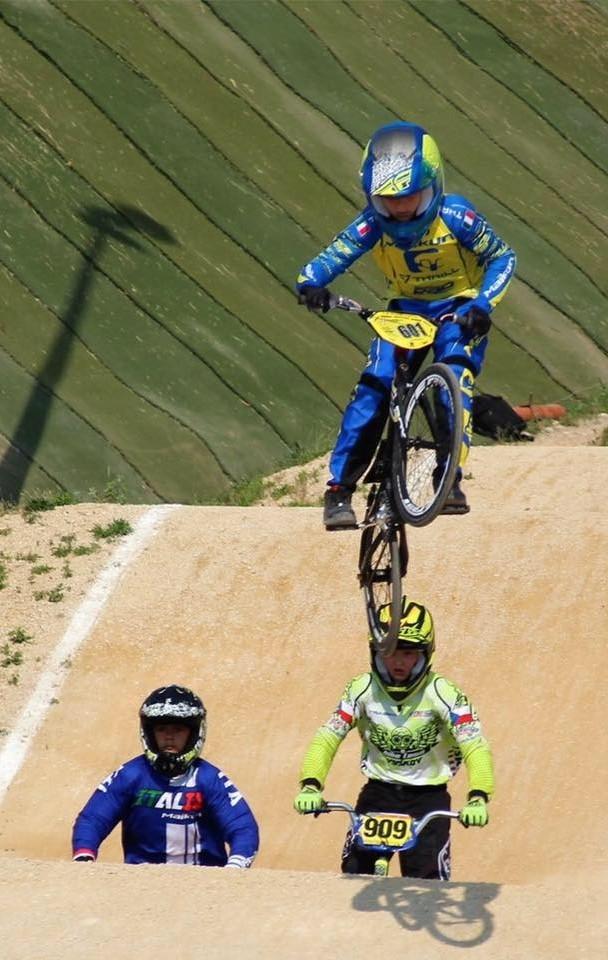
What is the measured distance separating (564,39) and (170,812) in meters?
20.4

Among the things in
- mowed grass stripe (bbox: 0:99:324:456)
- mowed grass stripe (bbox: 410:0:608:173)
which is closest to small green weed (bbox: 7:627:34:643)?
Result: mowed grass stripe (bbox: 0:99:324:456)

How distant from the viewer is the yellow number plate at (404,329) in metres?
10.4

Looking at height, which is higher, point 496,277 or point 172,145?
point 172,145

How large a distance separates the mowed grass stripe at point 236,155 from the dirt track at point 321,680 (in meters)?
5.77

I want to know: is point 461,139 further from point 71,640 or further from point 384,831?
point 384,831

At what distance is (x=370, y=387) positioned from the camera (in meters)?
10.6

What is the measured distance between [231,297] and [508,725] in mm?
9470

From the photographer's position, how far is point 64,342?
2130cm

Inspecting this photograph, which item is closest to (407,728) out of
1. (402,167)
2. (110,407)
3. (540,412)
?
(402,167)

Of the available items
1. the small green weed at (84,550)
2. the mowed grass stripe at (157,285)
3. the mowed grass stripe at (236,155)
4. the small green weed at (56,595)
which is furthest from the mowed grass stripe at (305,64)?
the small green weed at (56,595)

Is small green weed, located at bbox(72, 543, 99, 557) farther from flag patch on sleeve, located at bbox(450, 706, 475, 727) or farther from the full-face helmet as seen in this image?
flag patch on sleeve, located at bbox(450, 706, 475, 727)

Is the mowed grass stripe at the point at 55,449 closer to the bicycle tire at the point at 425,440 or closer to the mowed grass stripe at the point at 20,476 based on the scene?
the mowed grass stripe at the point at 20,476

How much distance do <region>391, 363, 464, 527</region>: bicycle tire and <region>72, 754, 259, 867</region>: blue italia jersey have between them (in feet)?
6.95

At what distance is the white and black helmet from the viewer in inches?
420
